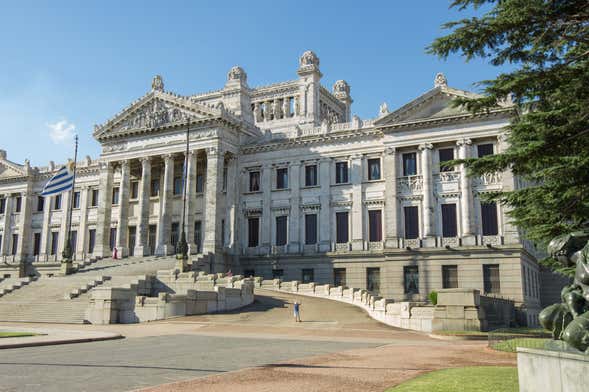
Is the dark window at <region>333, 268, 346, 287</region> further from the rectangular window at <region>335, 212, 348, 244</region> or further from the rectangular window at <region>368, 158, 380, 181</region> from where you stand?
the rectangular window at <region>368, 158, 380, 181</region>

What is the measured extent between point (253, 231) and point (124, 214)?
1255 cm

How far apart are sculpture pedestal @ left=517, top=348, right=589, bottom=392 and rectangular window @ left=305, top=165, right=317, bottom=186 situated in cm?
4449

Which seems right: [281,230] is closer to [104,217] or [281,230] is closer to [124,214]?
[124,214]

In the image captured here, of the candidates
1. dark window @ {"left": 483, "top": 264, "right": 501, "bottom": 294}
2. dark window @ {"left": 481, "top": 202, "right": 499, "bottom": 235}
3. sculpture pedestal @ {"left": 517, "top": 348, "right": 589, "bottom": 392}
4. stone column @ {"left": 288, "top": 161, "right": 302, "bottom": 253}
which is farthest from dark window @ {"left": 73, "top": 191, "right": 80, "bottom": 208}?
sculpture pedestal @ {"left": 517, "top": 348, "right": 589, "bottom": 392}

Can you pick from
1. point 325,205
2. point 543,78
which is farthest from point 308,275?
point 543,78

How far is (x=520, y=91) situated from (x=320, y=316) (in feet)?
70.0

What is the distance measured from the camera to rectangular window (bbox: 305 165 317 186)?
177 ft

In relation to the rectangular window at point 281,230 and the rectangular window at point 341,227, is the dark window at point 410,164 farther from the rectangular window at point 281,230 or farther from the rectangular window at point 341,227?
the rectangular window at point 281,230

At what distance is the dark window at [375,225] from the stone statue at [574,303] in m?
39.7

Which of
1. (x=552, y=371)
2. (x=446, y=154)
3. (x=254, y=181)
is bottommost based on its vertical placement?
(x=552, y=371)

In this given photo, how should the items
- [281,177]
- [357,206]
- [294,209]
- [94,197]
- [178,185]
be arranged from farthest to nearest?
[94,197]
[178,185]
[281,177]
[294,209]
[357,206]

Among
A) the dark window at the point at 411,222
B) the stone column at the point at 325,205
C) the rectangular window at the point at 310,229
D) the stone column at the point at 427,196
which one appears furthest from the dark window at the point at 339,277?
the stone column at the point at 427,196

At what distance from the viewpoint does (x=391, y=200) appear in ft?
158

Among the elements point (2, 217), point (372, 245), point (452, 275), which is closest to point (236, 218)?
point (372, 245)
